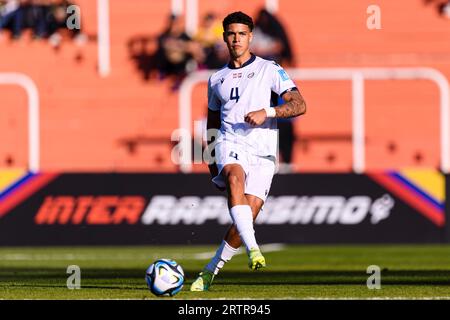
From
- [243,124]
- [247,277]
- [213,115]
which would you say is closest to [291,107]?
[243,124]

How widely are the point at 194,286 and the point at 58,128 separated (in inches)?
640

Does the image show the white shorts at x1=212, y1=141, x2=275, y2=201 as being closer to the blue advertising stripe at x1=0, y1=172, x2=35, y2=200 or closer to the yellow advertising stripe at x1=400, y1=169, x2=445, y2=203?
the yellow advertising stripe at x1=400, y1=169, x2=445, y2=203

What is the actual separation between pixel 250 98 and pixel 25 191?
10.9 meters

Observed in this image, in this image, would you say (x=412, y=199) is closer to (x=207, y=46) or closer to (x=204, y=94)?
(x=207, y=46)

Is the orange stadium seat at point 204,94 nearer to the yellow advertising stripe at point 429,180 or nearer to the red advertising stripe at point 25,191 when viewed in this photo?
the yellow advertising stripe at point 429,180

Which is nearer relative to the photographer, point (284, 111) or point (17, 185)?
point (284, 111)

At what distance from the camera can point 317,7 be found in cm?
2742

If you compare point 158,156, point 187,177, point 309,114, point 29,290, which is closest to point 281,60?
point 309,114

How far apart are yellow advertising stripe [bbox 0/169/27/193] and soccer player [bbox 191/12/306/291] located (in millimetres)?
10830

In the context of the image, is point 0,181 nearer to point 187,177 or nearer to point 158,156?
point 187,177

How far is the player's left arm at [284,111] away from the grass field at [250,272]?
1.37 m

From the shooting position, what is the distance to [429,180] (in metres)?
21.3

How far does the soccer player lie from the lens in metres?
10.7

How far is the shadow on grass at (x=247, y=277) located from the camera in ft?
40.1
